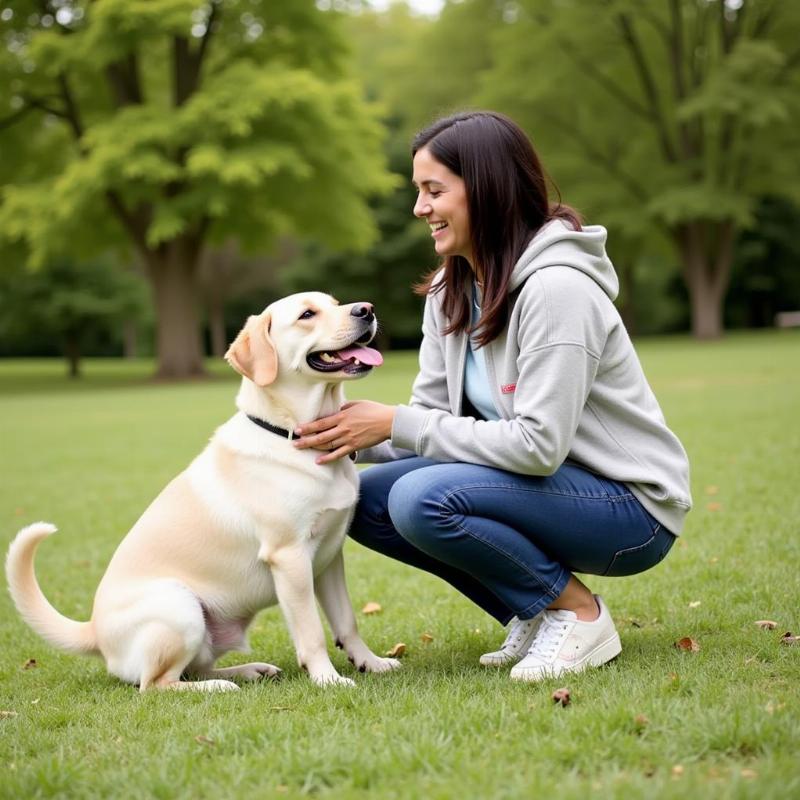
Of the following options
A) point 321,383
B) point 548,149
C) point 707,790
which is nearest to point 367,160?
point 548,149

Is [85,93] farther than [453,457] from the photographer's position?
Yes

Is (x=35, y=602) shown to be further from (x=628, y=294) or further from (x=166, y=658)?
(x=628, y=294)

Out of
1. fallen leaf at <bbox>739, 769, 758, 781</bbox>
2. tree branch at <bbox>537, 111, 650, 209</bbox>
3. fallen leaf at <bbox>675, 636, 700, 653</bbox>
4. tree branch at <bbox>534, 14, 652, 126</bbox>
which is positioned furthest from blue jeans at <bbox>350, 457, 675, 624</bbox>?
tree branch at <bbox>537, 111, 650, 209</bbox>

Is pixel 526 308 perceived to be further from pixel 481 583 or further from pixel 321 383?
pixel 481 583

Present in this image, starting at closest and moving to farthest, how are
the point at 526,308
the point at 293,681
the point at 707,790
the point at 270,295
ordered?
the point at 707,790 → the point at 526,308 → the point at 293,681 → the point at 270,295

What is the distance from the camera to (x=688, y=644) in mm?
3465

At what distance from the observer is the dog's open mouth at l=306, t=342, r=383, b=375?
3525 mm

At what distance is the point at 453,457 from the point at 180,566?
1.06 m

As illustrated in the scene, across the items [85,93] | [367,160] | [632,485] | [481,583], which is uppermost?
[85,93]

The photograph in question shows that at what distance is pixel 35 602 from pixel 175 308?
68.5ft

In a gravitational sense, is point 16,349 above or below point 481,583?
below

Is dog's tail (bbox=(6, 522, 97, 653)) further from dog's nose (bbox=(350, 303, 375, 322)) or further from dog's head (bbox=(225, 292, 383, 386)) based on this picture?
dog's nose (bbox=(350, 303, 375, 322))

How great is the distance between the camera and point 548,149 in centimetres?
3259

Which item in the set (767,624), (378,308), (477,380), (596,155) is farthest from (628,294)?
(477,380)
